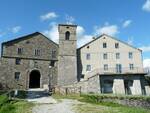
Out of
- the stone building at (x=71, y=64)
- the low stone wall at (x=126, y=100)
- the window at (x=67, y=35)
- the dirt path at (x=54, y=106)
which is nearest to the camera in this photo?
the dirt path at (x=54, y=106)

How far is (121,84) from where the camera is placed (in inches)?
1591

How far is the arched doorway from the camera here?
151 feet

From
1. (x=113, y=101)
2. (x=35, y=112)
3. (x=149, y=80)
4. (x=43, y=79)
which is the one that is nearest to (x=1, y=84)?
(x=43, y=79)

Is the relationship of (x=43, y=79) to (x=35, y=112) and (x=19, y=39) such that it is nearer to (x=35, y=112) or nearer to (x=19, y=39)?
(x=19, y=39)

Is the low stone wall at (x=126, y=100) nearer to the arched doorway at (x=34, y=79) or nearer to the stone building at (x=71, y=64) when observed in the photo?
the stone building at (x=71, y=64)

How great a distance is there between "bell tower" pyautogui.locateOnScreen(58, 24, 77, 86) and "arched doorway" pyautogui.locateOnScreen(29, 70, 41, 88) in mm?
4452

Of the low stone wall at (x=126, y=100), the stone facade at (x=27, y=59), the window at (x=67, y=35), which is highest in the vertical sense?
the window at (x=67, y=35)

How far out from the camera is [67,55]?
4712cm

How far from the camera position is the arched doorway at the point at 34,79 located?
4594cm

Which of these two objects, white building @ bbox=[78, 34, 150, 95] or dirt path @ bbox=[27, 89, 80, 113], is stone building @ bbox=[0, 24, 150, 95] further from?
dirt path @ bbox=[27, 89, 80, 113]

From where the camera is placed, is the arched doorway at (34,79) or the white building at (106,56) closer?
the arched doorway at (34,79)

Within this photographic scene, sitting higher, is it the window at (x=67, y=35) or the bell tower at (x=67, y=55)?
the window at (x=67, y=35)

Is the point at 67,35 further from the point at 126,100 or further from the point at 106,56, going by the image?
the point at 126,100

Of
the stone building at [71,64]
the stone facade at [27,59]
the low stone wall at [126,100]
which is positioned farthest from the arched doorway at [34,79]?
the low stone wall at [126,100]
